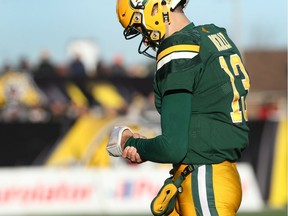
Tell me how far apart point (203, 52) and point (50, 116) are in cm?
1373

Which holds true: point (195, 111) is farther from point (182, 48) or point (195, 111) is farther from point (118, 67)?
point (118, 67)

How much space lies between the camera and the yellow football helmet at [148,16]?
4.88 m

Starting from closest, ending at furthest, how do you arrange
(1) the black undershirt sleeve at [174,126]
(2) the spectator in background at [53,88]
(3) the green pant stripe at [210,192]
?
(1) the black undershirt sleeve at [174,126] → (3) the green pant stripe at [210,192] → (2) the spectator in background at [53,88]

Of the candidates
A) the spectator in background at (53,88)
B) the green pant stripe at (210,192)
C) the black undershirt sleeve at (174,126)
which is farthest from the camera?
the spectator in background at (53,88)

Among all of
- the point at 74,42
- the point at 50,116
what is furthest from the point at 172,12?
the point at 74,42

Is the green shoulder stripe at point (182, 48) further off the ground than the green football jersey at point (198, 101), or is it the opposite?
the green shoulder stripe at point (182, 48)

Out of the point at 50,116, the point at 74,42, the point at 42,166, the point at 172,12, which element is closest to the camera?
the point at 172,12

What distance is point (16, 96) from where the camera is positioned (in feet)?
63.6

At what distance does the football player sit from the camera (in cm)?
462

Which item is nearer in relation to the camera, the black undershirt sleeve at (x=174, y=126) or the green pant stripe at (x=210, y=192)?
the black undershirt sleeve at (x=174, y=126)

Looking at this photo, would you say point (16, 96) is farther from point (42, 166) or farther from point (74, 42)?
point (74, 42)

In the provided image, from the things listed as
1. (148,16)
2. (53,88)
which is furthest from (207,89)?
(53,88)

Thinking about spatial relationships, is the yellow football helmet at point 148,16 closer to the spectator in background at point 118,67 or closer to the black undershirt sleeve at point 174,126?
the black undershirt sleeve at point 174,126

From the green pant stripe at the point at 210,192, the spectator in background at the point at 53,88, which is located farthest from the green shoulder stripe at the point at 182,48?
the spectator in background at the point at 53,88
